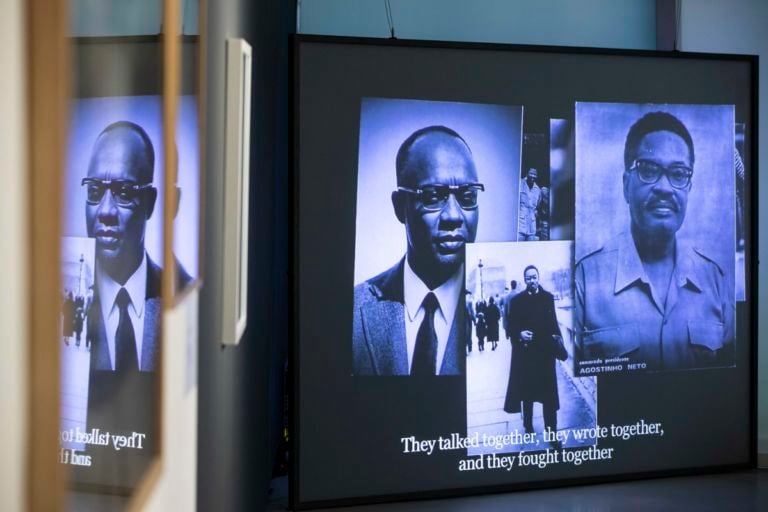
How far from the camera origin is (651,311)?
541cm

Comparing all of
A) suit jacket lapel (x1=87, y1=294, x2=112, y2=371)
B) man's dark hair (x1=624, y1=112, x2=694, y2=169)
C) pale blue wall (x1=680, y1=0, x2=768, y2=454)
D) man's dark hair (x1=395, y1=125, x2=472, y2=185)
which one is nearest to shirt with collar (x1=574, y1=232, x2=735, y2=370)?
man's dark hair (x1=624, y1=112, x2=694, y2=169)

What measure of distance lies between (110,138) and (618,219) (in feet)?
14.8

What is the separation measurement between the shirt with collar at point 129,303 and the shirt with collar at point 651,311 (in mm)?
4143

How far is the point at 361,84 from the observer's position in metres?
5.02

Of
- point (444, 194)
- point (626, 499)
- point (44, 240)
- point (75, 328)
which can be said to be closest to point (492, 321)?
point (444, 194)

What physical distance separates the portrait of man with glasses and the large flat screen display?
351 cm

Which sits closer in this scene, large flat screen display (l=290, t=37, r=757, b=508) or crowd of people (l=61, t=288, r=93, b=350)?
crowd of people (l=61, t=288, r=93, b=350)

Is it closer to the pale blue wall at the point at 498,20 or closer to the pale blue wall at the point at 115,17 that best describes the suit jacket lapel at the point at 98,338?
the pale blue wall at the point at 115,17

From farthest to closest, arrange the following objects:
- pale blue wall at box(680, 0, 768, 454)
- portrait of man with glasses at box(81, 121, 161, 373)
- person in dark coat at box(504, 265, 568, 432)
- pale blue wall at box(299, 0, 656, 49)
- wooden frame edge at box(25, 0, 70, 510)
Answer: pale blue wall at box(299, 0, 656, 49), pale blue wall at box(680, 0, 768, 454), person in dark coat at box(504, 265, 568, 432), portrait of man with glasses at box(81, 121, 161, 373), wooden frame edge at box(25, 0, 70, 510)

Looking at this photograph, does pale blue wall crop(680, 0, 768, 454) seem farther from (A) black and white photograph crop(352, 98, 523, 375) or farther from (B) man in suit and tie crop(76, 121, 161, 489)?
(B) man in suit and tie crop(76, 121, 161, 489)

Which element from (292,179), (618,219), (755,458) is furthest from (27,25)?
(755,458)

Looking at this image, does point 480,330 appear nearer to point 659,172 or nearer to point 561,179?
point 561,179

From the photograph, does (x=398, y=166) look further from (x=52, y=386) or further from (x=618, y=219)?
(x=52, y=386)

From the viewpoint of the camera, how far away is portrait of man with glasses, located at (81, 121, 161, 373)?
1.08m
